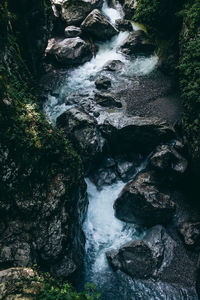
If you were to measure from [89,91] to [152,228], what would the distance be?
8.63 m

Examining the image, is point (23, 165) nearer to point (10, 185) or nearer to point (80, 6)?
point (10, 185)

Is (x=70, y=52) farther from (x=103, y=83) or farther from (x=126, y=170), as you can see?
(x=126, y=170)

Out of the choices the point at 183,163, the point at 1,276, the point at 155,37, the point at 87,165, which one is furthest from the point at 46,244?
the point at 155,37

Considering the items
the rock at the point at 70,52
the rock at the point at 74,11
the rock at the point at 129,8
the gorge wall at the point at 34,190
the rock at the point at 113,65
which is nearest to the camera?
the gorge wall at the point at 34,190

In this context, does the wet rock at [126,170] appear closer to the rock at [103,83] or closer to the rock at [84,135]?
the rock at [84,135]

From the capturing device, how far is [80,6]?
54.9ft

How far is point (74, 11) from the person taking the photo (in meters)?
16.7

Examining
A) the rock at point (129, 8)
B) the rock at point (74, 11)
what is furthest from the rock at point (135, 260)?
the rock at point (129, 8)

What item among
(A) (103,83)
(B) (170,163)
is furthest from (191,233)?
(A) (103,83)

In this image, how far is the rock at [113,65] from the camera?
578 inches

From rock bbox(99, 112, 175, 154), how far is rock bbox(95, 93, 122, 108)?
1.57m

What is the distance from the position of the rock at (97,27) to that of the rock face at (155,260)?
1416cm

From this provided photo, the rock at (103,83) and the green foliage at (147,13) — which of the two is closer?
the rock at (103,83)

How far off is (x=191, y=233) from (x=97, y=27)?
14708 mm
